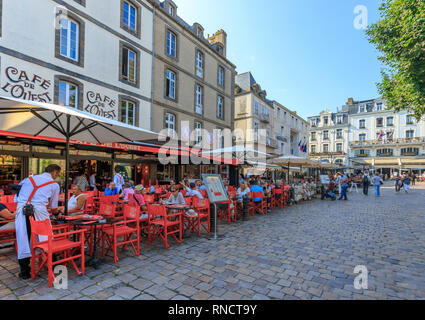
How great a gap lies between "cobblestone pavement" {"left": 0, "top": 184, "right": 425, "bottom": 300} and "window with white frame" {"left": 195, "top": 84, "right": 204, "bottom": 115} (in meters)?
13.8

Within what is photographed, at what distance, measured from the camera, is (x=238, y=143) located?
2658 cm

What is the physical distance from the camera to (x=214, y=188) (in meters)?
5.97

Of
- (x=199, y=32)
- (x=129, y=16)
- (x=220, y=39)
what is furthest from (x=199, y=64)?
(x=129, y=16)

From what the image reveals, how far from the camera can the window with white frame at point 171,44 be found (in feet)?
52.4

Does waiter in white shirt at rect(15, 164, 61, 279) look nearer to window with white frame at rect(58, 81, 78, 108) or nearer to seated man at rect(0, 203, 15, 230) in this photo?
seated man at rect(0, 203, 15, 230)

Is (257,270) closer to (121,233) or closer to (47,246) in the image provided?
(121,233)

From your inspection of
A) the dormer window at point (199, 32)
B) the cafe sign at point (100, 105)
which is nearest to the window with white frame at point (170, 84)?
the cafe sign at point (100, 105)

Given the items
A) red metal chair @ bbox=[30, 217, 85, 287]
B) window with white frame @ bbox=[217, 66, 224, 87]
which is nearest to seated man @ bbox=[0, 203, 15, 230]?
red metal chair @ bbox=[30, 217, 85, 287]

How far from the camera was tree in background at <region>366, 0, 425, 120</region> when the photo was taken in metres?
8.91

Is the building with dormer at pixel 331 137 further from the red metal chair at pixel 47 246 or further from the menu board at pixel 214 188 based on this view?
the red metal chair at pixel 47 246

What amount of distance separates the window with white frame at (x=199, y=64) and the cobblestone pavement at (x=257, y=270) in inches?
614

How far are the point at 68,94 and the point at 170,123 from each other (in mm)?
6636

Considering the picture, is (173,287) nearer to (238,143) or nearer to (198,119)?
(198,119)
